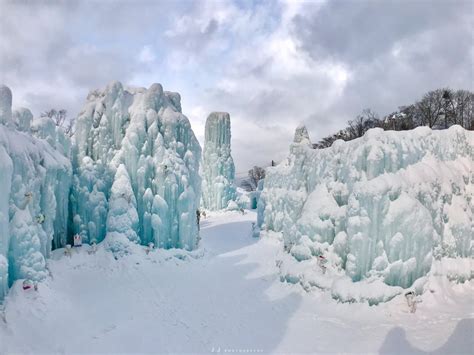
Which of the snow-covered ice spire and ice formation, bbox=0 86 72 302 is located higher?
the snow-covered ice spire

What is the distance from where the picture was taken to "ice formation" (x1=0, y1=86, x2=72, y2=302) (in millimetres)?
9769

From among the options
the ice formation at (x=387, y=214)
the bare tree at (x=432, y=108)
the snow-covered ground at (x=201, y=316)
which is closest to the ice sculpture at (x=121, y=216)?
the snow-covered ground at (x=201, y=316)

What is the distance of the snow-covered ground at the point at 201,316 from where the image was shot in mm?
9727

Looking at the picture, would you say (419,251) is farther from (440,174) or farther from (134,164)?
(134,164)

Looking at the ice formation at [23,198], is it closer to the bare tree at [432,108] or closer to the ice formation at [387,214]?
the ice formation at [387,214]

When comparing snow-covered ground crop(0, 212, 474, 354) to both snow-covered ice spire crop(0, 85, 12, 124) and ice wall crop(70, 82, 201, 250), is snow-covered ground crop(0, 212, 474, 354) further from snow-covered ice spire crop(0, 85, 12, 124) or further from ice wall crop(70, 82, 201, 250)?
snow-covered ice spire crop(0, 85, 12, 124)

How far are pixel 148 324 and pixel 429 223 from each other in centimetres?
964

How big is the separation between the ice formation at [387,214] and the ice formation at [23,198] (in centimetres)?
942

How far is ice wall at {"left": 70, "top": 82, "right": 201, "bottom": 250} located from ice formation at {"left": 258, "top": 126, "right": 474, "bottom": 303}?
21.6ft

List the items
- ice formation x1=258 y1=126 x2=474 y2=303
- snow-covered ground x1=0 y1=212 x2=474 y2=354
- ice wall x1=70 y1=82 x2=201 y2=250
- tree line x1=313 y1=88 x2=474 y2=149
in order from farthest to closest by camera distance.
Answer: tree line x1=313 y1=88 x2=474 y2=149 → ice wall x1=70 y1=82 x2=201 y2=250 → ice formation x1=258 y1=126 x2=474 y2=303 → snow-covered ground x1=0 y1=212 x2=474 y2=354

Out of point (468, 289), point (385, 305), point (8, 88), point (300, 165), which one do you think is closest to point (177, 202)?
point (300, 165)

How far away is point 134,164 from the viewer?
18250mm

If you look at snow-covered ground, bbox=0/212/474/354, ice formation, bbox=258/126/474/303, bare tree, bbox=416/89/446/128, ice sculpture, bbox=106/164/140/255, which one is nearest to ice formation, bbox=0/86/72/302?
snow-covered ground, bbox=0/212/474/354

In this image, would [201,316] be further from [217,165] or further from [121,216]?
[217,165]
